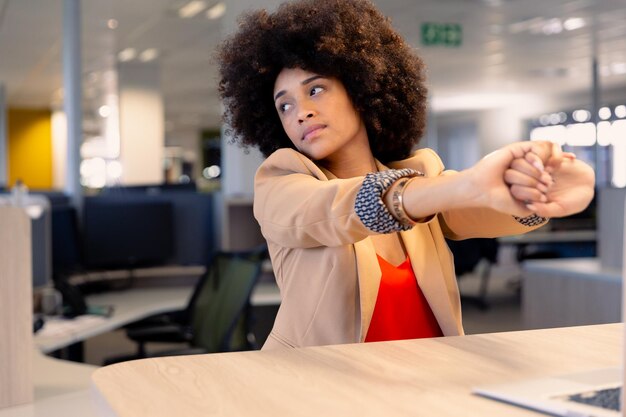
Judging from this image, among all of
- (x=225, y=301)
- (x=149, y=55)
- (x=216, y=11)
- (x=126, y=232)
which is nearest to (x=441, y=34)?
(x=216, y=11)

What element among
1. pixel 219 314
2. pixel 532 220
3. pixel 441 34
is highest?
pixel 441 34

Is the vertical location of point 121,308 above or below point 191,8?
below

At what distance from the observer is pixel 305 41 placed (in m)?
1.57

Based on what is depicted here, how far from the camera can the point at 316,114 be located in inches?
Answer: 59.3

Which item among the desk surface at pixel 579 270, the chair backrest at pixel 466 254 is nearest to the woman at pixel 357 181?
the desk surface at pixel 579 270

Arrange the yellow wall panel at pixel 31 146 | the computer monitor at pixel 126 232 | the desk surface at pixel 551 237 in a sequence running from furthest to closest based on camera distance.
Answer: the yellow wall panel at pixel 31 146
the desk surface at pixel 551 237
the computer monitor at pixel 126 232

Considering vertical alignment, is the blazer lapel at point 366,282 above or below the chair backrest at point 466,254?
above

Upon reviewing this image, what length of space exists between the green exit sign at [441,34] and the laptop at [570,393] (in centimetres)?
815

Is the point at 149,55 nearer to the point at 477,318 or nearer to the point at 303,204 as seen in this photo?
the point at 477,318

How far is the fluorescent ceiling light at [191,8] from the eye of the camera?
8.47 meters

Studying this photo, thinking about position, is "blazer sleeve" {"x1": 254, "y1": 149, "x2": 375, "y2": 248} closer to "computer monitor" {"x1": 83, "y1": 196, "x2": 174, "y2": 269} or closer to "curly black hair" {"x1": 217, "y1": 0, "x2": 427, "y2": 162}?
"curly black hair" {"x1": 217, "y1": 0, "x2": 427, "y2": 162}

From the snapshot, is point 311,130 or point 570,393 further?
point 311,130

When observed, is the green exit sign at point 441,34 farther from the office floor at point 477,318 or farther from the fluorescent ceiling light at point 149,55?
the fluorescent ceiling light at point 149,55

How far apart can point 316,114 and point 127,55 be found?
1070 centimetres
